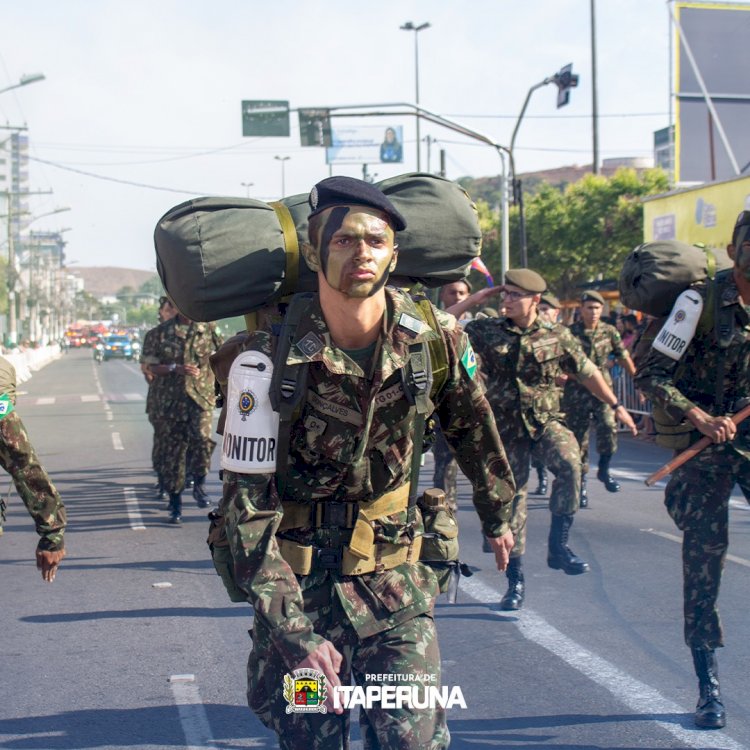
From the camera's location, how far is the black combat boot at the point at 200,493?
1110cm

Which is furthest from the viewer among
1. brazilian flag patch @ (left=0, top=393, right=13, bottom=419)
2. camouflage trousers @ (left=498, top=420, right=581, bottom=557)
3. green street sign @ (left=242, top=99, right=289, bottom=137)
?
green street sign @ (left=242, top=99, right=289, bottom=137)

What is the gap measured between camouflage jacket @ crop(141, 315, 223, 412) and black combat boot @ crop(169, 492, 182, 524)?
0.89 meters

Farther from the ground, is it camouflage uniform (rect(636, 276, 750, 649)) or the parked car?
camouflage uniform (rect(636, 276, 750, 649))

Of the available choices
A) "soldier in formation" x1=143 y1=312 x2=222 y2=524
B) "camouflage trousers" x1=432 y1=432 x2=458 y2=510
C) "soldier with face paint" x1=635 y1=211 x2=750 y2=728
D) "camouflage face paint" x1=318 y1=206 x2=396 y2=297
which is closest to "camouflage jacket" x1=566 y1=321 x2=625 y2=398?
"camouflage trousers" x1=432 y1=432 x2=458 y2=510

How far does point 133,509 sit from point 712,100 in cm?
1759

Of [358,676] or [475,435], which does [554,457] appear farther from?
[358,676]

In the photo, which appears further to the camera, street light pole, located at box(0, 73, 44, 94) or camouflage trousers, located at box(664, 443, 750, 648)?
street light pole, located at box(0, 73, 44, 94)

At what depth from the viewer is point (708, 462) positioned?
4.94 metres

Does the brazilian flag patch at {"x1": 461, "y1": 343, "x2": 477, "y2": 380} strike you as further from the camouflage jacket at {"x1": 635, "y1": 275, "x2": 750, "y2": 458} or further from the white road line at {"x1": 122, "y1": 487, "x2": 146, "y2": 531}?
the white road line at {"x1": 122, "y1": 487, "x2": 146, "y2": 531}

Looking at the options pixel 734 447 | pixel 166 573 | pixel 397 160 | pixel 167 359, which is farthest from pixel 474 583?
pixel 397 160

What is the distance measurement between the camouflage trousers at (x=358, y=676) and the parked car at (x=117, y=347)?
6959 cm

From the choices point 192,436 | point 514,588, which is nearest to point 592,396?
point 192,436

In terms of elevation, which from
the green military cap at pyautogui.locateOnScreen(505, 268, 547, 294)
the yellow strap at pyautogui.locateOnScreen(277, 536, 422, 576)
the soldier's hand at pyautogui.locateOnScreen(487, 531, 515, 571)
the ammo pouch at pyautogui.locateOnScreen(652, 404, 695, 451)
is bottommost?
the soldier's hand at pyautogui.locateOnScreen(487, 531, 515, 571)

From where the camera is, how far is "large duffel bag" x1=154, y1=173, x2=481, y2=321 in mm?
3393
